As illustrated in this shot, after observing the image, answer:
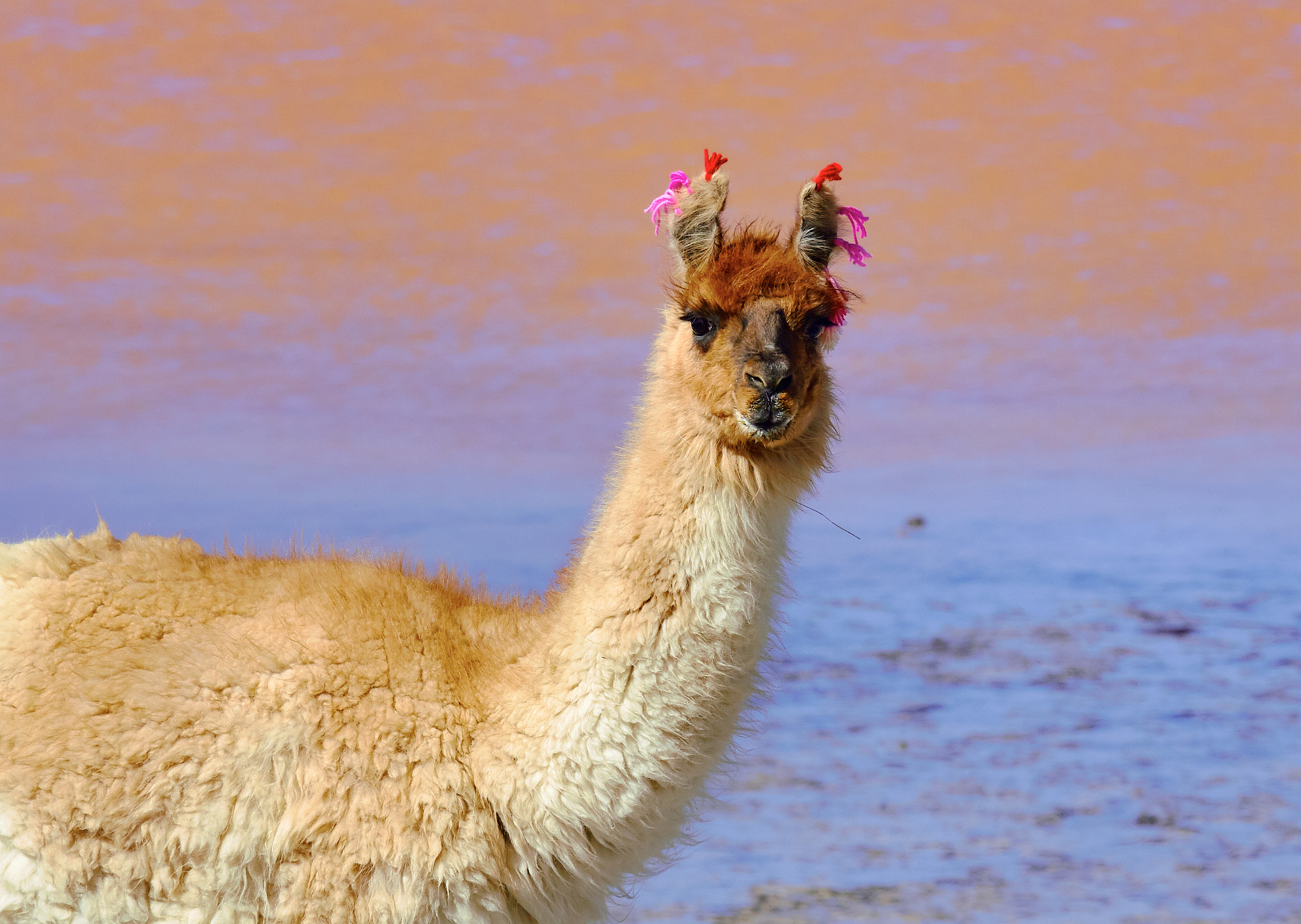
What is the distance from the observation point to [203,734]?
4117mm

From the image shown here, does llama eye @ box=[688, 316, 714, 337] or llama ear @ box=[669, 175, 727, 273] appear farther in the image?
llama ear @ box=[669, 175, 727, 273]

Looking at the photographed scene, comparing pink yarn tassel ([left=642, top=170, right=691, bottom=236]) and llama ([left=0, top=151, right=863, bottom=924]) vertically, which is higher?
pink yarn tassel ([left=642, top=170, right=691, bottom=236])

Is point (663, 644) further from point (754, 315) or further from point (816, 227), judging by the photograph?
point (816, 227)

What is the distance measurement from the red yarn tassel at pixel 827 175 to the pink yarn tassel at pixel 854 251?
0.80 feet

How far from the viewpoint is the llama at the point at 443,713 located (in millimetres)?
4031

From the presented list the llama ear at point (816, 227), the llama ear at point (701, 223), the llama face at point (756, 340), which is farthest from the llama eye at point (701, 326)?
the llama ear at point (816, 227)

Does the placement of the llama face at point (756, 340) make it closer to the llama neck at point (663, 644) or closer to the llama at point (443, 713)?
the llama at point (443, 713)

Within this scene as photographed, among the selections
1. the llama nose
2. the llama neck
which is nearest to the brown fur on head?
the llama nose

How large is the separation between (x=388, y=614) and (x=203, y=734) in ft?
2.59

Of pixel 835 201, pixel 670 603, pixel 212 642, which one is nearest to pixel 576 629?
pixel 670 603

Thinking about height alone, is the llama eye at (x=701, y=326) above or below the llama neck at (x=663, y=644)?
above

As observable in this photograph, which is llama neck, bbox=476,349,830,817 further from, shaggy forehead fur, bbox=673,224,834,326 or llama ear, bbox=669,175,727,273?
llama ear, bbox=669,175,727,273

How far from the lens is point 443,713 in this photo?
4.21 meters

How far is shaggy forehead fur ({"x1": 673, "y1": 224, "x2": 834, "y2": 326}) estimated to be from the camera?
14.1ft
